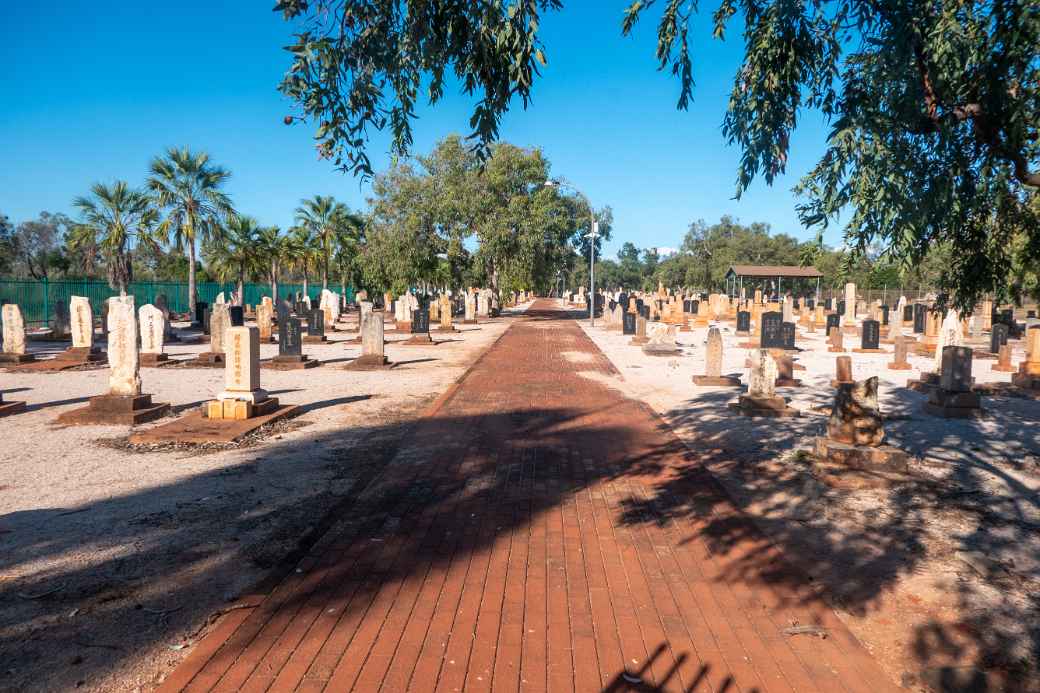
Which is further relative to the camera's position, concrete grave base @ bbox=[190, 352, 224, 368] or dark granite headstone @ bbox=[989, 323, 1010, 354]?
dark granite headstone @ bbox=[989, 323, 1010, 354]

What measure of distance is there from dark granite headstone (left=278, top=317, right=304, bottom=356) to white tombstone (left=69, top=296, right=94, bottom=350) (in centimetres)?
476

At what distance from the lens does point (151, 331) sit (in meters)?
17.5

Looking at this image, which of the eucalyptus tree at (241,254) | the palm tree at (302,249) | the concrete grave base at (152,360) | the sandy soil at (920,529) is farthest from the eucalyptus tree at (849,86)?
the palm tree at (302,249)

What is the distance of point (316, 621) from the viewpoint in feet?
12.9

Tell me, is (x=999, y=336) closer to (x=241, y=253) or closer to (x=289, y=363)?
(x=289, y=363)

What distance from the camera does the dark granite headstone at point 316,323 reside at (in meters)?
25.2

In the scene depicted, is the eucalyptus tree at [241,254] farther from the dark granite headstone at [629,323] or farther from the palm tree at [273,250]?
the dark granite headstone at [629,323]

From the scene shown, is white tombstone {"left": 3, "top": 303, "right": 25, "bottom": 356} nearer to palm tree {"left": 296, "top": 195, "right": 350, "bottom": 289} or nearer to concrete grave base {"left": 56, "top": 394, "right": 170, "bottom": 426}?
concrete grave base {"left": 56, "top": 394, "right": 170, "bottom": 426}

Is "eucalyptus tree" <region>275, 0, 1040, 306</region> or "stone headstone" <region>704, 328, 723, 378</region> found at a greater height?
"eucalyptus tree" <region>275, 0, 1040, 306</region>

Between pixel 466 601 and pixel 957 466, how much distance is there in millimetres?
6619

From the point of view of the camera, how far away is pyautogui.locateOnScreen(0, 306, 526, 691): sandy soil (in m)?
3.65

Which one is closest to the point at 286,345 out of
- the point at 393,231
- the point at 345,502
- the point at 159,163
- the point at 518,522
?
the point at 345,502

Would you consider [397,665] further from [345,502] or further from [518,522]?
[345,502]

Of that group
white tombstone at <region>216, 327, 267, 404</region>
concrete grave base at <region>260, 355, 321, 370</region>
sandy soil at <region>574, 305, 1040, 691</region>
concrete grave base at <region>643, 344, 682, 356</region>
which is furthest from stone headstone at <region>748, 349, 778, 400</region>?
concrete grave base at <region>260, 355, 321, 370</region>
